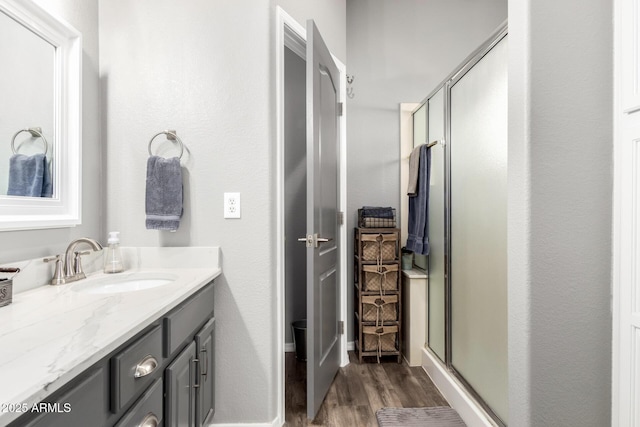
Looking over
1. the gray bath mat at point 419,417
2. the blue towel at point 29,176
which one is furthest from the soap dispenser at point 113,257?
the gray bath mat at point 419,417

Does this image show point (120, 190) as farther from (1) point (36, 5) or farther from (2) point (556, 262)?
(2) point (556, 262)

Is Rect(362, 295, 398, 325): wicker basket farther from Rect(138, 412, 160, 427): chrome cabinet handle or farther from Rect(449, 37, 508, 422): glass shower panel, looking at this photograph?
Rect(138, 412, 160, 427): chrome cabinet handle

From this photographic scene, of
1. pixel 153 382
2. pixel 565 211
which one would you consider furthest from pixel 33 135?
pixel 565 211

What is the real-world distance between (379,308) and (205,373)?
1.38 metres

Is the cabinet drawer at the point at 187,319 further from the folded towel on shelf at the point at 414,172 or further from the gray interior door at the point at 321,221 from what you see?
the folded towel on shelf at the point at 414,172

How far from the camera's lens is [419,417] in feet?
5.88

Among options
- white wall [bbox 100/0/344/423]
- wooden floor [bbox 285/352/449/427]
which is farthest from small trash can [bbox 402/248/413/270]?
white wall [bbox 100/0/344/423]

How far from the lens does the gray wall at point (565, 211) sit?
1.10 m

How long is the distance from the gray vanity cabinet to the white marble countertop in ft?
0.18

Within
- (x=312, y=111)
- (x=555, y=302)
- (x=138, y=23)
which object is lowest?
(x=555, y=302)

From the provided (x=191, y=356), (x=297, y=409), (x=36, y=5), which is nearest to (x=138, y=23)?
(x=36, y=5)

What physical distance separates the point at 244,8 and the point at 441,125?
52.2 inches

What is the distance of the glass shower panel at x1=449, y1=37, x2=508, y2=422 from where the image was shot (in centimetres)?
143

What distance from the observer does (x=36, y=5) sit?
1220 millimetres
